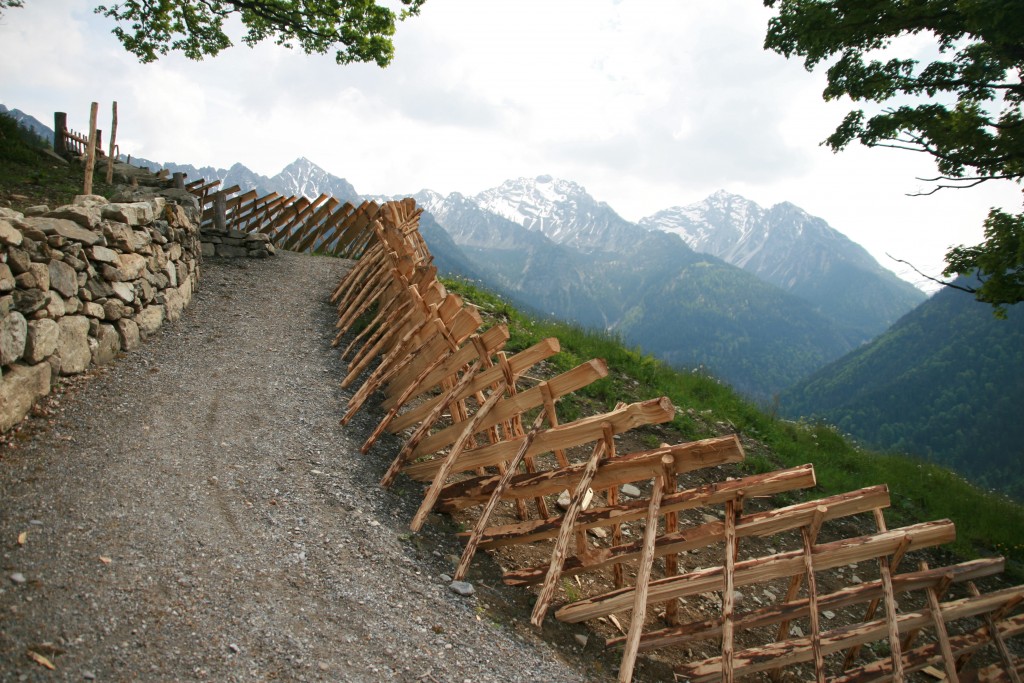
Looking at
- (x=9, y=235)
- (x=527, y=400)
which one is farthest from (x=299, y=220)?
(x=527, y=400)

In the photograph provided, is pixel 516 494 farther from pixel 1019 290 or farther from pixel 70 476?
pixel 1019 290

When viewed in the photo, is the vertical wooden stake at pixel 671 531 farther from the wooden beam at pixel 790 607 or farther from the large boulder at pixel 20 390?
the large boulder at pixel 20 390

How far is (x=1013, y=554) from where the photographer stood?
304 inches

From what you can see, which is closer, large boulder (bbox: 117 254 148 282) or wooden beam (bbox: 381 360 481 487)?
wooden beam (bbox: 381 360 481 487)

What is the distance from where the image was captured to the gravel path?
329 centimetres

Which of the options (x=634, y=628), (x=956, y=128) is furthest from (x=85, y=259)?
(x=956, y=128)

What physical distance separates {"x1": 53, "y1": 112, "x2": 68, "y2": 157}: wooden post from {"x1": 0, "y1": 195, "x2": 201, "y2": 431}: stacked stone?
9.73m

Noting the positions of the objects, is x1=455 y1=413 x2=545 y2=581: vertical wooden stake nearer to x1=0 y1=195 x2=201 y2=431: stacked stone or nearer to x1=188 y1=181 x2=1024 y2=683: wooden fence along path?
x1=188 y1=181 x2=1024 y2=683: wooden fence along path

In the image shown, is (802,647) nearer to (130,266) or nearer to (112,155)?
(130,266)

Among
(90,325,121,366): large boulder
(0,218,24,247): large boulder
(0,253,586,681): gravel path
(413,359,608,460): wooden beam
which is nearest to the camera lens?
(0,253,586,681): gravel path

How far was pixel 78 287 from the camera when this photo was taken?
6.50 meters

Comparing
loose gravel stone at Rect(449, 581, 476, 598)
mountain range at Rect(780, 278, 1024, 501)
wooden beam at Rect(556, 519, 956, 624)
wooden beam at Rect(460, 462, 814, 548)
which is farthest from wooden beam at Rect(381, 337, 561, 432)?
mountain range at Rect(780, 278, 1024, 501)

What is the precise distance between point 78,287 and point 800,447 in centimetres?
1028

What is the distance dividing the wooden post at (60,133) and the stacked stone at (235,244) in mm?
6863
